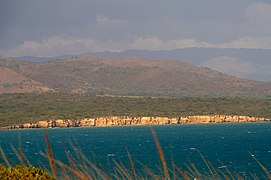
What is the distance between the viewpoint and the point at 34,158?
88.2m

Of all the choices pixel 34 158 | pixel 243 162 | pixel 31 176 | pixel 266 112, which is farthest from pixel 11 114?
pixel 31 176

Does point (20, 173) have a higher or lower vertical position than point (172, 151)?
higher

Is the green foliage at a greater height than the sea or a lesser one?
greater

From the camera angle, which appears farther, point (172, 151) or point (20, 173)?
point (172, 151)

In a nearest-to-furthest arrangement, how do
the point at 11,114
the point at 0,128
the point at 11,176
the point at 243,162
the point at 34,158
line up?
the point at 11,176 → the point at 243,162 → the point at 34,158 → the point at 0,128 → the point at 11,114

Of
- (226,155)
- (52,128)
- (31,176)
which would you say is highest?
(31,176)

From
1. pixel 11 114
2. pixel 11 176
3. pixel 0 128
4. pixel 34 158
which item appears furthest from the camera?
pixel 11 114

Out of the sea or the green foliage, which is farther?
the sea

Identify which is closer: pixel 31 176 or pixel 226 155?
pixel 31 176

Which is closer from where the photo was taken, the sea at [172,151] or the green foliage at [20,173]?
the green foliage at [20,173]

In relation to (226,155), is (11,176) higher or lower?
higher

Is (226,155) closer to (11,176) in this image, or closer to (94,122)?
(11,176)

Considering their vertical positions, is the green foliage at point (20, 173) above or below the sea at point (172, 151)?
above

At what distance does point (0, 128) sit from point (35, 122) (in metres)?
10.1
